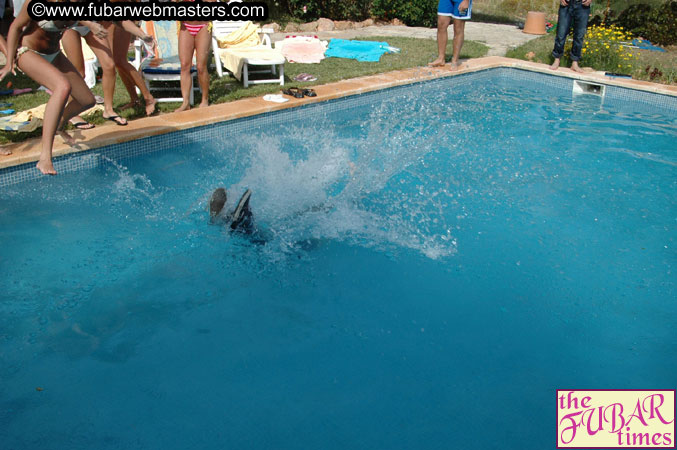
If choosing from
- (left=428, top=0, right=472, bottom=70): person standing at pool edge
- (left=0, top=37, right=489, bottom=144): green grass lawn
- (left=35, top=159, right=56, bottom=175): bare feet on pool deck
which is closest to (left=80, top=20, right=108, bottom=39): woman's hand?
(left=35, top=159, right=56, bottom=175): bare feet on pool deck

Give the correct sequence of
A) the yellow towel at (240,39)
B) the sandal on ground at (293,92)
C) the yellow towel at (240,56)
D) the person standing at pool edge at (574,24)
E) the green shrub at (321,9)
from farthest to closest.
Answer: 1. the green shrub at (321,9)
2. the person standing at pool edge at (574,24)
3. the yellow towel at (240,39)
4. the yellow towel at (240,56)
5. the sandal on ground at (293,92)

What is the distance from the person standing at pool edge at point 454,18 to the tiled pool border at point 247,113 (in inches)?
14.8

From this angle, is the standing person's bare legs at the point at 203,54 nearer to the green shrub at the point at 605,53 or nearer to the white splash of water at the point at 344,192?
the white splash of water at the point at 344,192

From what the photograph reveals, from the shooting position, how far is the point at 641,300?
4.09m

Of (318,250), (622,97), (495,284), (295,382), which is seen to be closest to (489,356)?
(495,284)

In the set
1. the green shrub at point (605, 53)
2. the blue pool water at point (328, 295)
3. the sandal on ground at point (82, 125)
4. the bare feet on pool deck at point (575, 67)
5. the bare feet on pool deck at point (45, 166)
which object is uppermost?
the green shrub at point (605, 53)

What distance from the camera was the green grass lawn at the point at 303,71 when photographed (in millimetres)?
6379

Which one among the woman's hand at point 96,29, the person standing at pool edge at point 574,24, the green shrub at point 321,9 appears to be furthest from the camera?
the green shrub at point 321,9

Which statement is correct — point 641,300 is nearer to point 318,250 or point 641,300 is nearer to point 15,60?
point 318,250

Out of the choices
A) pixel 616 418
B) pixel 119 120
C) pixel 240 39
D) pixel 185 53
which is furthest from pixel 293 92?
pixel 616 418

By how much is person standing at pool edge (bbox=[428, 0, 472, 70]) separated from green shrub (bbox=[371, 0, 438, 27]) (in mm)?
5729

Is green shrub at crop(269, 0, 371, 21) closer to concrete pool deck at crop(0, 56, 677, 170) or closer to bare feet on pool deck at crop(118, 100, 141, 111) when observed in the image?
concrete pool deck at crop(0, 56, 677, 170)

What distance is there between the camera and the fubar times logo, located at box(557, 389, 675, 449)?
3.01 m

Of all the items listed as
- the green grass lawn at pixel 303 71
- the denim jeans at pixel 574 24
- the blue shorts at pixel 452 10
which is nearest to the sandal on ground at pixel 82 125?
the green grass lawn at pixel 303 71
